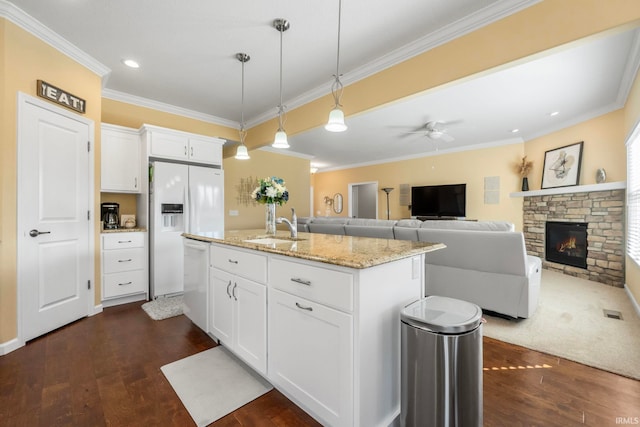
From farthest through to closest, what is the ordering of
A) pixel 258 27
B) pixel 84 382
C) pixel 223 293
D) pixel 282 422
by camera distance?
pixel 258 27
pixel 223 293
pixel 84 382
pixel 282 422

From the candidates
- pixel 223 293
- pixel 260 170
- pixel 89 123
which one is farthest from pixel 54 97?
pixel 260 170

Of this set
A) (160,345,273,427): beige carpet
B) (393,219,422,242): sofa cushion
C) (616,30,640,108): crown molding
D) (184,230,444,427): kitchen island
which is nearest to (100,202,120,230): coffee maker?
(160,345,273,427): beige carpet

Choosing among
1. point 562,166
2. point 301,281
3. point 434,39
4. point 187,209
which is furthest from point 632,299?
point 187,209

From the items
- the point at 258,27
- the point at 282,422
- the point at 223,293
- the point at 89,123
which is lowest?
the point at 282,422

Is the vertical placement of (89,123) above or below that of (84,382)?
above

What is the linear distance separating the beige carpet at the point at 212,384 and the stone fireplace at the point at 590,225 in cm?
518

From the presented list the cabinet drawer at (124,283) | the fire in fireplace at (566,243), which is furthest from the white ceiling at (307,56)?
the cabinet drawer at (124,283)

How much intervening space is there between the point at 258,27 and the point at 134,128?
2.52 metres

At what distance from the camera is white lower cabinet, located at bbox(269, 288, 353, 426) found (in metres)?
1.21

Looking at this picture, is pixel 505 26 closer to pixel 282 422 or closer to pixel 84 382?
pixel 282 422

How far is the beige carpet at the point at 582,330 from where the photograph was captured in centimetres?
201

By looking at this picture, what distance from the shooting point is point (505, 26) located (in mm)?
1961

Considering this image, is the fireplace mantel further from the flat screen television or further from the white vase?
the white vase

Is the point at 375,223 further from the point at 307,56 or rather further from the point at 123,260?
the point at 123,260
